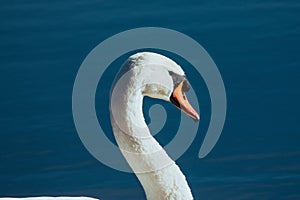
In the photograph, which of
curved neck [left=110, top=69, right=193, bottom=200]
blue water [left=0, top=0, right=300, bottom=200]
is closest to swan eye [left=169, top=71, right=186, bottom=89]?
curved neck [left=110, top=69, right=193, bottom=200]

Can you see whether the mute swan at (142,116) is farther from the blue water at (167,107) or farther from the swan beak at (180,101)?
the blue water at (167,107)

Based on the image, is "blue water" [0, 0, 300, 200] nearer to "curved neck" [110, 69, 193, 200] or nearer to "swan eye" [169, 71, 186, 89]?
"curved neck" [110, 69, 193, 200]

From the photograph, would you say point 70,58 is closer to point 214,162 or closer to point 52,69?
point 52,69

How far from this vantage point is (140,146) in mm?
4512

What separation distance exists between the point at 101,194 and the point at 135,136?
2219 millimetres

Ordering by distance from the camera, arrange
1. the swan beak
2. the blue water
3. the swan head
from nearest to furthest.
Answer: the swan head, the swan beak, the blue water

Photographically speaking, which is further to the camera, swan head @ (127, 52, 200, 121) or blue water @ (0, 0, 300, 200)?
blue water @ (0, 0, 300, 200)

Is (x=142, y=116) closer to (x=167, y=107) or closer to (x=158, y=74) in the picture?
(x=158, y=74)

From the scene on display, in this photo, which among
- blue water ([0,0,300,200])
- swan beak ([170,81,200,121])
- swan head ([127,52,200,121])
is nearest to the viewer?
swan head ([127,52,200,121])

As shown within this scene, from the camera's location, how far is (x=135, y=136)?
4.48 metres

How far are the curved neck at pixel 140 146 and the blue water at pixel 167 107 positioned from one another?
1.98m

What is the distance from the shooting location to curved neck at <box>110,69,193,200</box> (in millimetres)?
4418

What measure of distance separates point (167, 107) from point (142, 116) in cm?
280

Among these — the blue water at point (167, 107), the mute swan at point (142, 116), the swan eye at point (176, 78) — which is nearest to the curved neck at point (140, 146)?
the mute swan at point (142, 116)
